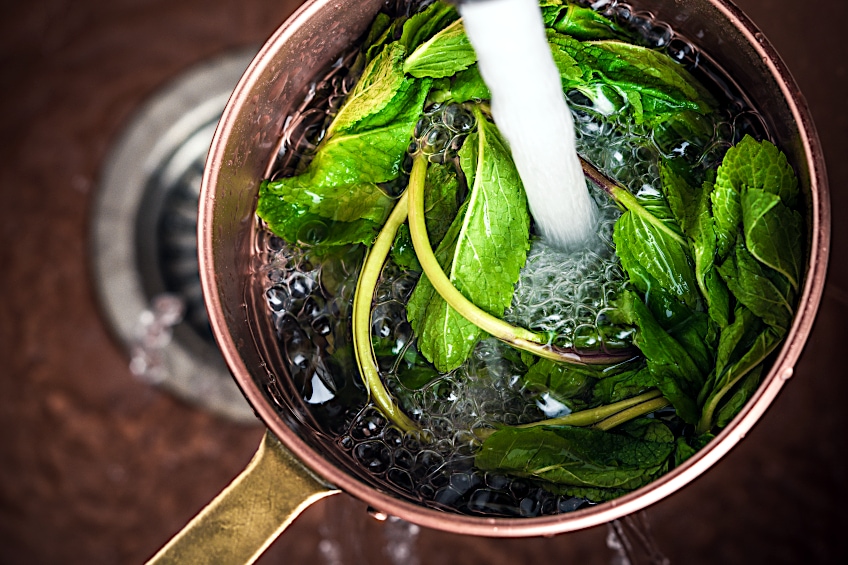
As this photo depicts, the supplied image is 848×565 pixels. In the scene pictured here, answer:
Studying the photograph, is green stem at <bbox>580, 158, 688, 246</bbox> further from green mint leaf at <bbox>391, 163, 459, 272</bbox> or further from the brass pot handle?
the brass pot handle

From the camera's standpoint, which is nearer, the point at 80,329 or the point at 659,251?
the point at 659,251

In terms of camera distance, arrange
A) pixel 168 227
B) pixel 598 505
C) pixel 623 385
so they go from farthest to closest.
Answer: pixel 168 227 < pixel 623 385 < pixel 598 505

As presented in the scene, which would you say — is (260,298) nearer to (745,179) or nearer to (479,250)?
(479,250)

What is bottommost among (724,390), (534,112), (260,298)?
(724,390)

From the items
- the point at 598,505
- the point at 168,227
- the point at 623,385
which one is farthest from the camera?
the point at 168,227

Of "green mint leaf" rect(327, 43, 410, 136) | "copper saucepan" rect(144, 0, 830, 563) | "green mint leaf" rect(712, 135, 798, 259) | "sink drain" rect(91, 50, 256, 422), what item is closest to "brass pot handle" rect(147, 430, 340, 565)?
"copper saucepan" rect(144, 0, 830, 563)

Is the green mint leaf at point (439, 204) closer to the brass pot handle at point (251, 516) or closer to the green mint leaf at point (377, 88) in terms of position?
the green mint leaf at point (377, 88)

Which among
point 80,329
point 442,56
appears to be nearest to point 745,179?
point 442,56
